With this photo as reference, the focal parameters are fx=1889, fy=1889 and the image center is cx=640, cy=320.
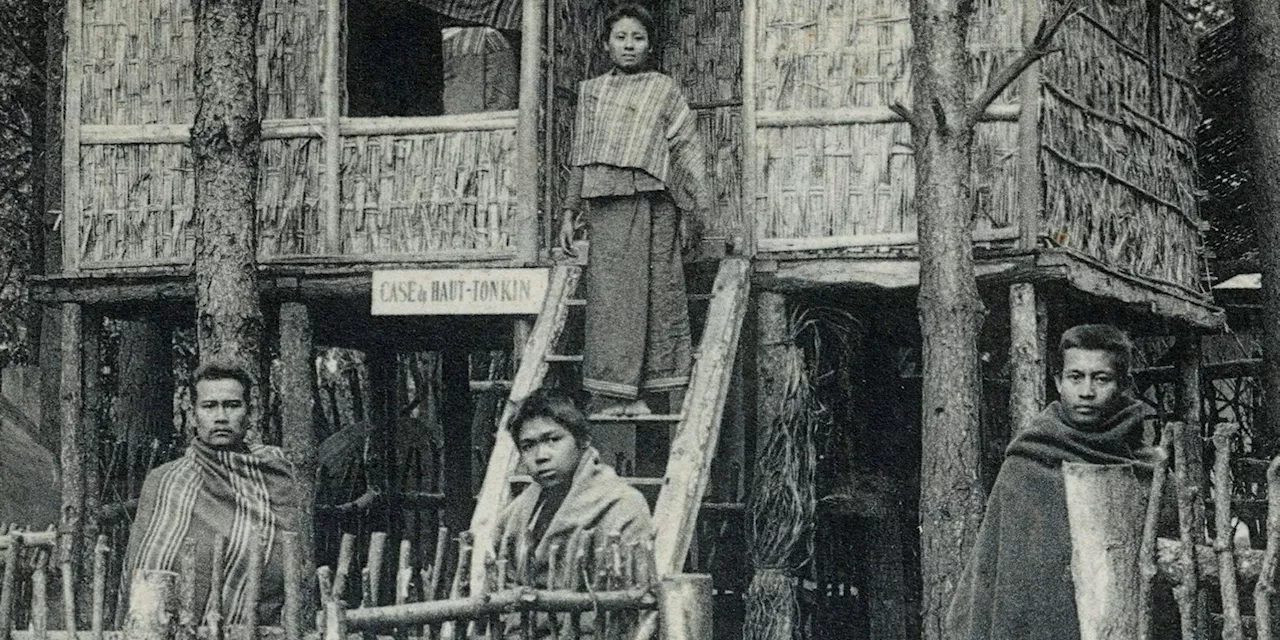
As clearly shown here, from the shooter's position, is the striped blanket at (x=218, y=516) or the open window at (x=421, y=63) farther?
the open window at (x=421, y=63)

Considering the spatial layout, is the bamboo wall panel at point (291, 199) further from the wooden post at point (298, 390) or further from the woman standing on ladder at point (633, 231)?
the woman standing on ladder at point (633, 231)

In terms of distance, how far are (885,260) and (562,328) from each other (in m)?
1.88

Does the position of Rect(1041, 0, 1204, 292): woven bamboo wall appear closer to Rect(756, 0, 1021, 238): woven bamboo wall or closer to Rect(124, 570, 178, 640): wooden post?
Rect(756, 0, 1021, 238): woven bamboo wall

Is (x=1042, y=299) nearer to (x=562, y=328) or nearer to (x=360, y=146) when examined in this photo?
(x=562, y=328)

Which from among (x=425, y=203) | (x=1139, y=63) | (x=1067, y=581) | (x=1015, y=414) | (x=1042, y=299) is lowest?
(x=1067, y=581)

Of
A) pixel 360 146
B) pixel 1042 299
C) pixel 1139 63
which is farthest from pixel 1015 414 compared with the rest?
pixel 360 146

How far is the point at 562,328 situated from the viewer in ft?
34.8

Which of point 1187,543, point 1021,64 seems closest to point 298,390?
point 1021,64

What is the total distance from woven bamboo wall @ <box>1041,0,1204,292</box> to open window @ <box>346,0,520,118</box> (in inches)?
169

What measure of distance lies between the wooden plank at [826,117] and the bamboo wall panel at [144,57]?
3.18 metres

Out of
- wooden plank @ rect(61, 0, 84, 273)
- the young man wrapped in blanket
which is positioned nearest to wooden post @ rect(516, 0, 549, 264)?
wooden plank @ rect(61, 0, 84, 273)

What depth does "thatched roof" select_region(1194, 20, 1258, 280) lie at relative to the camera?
628 inches

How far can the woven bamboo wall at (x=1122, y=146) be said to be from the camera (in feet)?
36.1

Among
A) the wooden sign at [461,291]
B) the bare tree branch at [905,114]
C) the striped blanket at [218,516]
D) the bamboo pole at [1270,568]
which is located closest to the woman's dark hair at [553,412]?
the striped blanket at [218,516]
